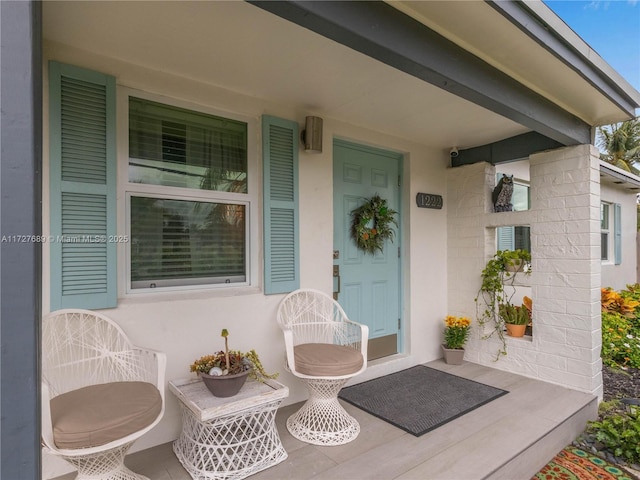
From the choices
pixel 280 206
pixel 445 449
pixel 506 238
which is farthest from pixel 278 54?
pixel 506 238

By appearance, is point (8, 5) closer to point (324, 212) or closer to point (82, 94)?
point (82, 94)

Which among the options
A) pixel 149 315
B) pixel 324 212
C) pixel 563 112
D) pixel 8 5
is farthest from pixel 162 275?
pixel 563 112

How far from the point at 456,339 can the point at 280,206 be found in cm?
234

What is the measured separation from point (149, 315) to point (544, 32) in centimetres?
271

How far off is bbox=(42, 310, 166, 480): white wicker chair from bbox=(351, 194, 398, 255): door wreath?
1974 mm

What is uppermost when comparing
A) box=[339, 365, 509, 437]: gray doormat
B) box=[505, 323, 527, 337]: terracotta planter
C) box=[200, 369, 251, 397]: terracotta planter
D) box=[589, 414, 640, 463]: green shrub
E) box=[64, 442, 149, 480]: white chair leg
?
box=[200, 369, 251, 397]: terracotta planter

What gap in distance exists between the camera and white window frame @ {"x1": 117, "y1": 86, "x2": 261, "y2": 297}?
7.04ft

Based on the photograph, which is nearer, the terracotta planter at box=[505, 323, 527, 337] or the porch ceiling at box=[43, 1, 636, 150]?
the porch ceiling at box=[43, 1, 636, 150]

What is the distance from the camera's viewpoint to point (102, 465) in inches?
63.2

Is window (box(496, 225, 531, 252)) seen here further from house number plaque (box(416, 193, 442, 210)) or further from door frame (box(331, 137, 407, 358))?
door frame (box(331, 137, 407, 358))

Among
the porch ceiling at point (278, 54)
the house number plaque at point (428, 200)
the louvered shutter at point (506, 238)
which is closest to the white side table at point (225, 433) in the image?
the porch ceiling at point (278, 54)

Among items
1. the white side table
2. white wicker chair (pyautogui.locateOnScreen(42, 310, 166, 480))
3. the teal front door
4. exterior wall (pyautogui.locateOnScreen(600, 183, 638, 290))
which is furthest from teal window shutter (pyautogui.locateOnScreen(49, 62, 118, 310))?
exterior wall (pyautogui.locateOnScreen(600, 183, 638, 290))

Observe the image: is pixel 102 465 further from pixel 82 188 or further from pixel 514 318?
pixel 514 318

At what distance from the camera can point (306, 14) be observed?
50.8 inches
